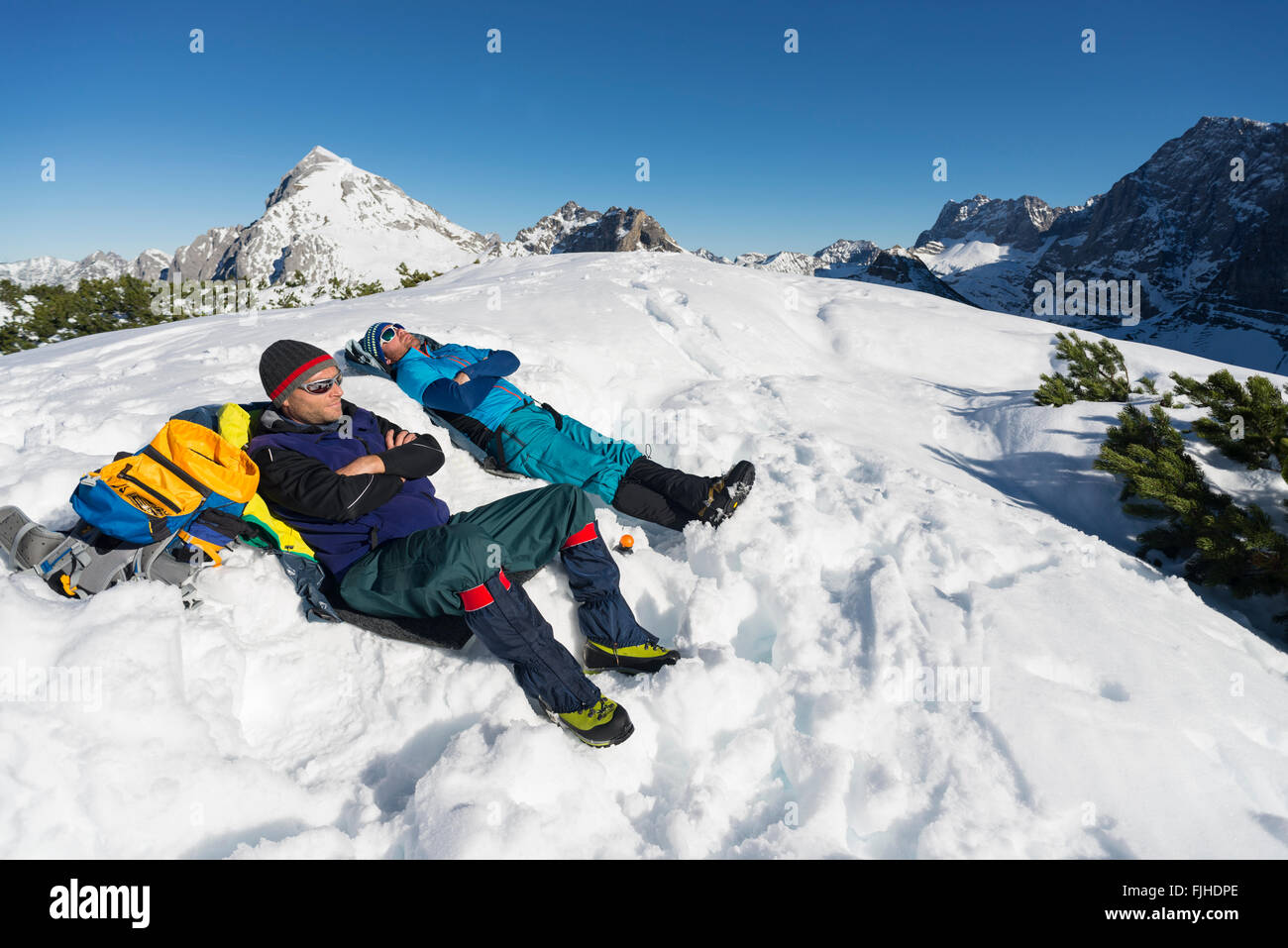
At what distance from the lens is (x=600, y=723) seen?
2.76 metres

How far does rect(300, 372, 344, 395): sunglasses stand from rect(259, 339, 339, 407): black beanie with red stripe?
1.4 inches

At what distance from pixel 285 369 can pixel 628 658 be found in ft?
8.49

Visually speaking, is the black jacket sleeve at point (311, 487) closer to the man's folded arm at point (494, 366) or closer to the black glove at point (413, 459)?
the black glove at point (413, 459)

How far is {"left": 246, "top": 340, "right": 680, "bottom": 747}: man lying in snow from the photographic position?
2.82 meters

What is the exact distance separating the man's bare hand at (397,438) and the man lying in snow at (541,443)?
1.37 meters

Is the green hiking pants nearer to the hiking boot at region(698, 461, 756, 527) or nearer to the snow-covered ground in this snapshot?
the snow-covered ground

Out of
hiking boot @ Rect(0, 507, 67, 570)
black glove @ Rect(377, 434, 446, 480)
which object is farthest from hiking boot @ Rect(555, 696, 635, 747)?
hiking boot @ Rect(0, 507, 67, 570)

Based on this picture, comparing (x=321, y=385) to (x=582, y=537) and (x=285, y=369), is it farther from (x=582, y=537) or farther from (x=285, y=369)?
(x=582, y=537)

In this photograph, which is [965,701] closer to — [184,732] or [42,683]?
[184,732]

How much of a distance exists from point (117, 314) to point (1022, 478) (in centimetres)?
2848

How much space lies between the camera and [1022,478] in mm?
6348

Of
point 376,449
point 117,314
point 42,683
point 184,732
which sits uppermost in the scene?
point 117,314

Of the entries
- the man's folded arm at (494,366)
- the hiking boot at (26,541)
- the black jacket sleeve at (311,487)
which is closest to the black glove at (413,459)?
the black jacket sleeve at (311,487)
